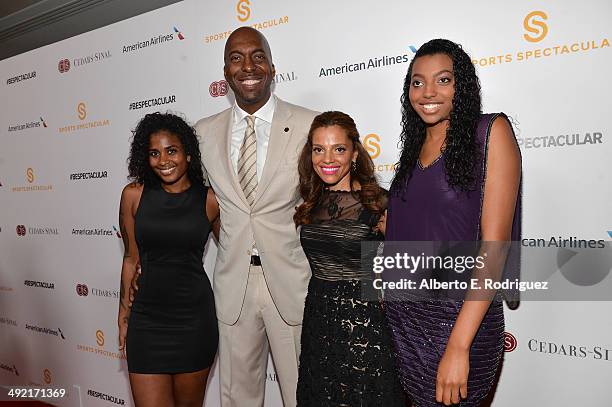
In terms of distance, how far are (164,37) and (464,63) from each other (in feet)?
8.01

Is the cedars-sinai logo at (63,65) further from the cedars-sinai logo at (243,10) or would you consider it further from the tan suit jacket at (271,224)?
the tan suit jacket at (271,224)

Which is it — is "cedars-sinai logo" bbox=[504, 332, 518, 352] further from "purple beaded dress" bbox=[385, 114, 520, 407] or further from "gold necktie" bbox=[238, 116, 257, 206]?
"gold necktie" bbox=[238, 116, 257, 206]

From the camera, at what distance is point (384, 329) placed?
6.23ft

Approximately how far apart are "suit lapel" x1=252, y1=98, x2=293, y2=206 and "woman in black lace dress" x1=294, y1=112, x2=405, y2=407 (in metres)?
0.13

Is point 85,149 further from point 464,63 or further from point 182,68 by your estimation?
point 464,63

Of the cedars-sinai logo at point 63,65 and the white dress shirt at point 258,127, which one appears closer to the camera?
the white dress shirt at point 258,127

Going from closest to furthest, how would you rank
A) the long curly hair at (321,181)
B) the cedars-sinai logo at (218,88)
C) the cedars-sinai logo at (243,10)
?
1. the long curly hair at (321,181)
2. the cedars-sinai logo at (243,10)
3. the cedars-sinai logo at (218,88)

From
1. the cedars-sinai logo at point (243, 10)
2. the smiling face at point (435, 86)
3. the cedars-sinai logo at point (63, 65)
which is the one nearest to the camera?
the smiling face at point (435, 86)

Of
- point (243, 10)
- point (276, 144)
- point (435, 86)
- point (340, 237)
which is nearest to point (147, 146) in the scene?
point (276, 144)

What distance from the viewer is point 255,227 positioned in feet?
7.16

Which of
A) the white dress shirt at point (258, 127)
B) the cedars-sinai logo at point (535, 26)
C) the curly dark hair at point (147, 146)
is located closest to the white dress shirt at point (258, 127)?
the white dress shirt at point (258, 127)

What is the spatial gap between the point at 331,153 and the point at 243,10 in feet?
4.91

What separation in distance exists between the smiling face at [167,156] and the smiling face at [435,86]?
120 cm

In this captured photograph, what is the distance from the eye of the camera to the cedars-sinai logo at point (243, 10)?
300 centimetres
